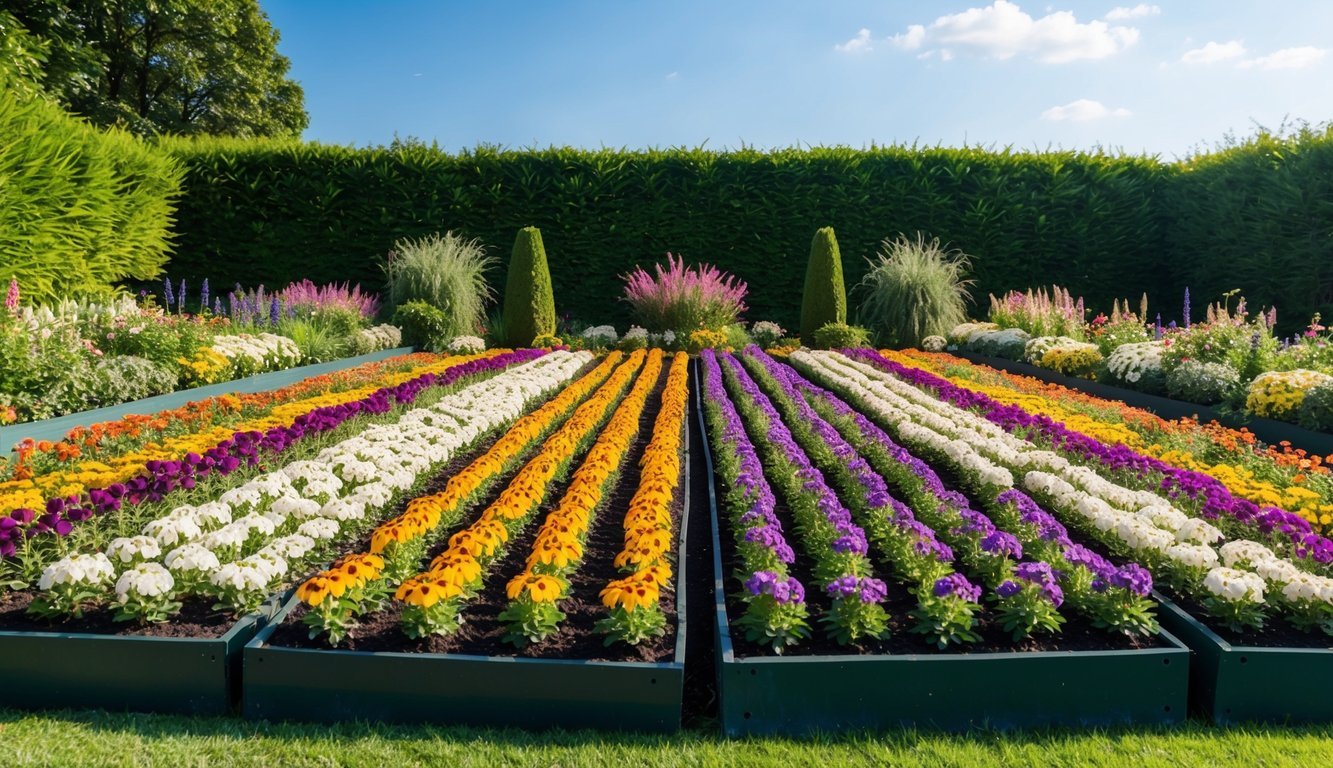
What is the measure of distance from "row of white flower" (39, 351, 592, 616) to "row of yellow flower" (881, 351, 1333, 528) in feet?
15.1

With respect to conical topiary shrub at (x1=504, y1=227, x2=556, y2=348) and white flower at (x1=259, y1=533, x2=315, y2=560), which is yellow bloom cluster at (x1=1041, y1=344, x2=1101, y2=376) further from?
white flower at (x1=259, y1=533, x2=315, y2=560)

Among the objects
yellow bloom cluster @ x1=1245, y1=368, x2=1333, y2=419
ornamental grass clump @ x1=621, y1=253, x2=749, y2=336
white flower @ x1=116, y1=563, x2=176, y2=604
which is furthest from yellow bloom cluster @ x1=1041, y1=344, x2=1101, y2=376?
white flower @ x1=116, y1=563, x2=176, y2=604

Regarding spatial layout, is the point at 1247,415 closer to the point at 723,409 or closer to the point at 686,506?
the point at 723,409

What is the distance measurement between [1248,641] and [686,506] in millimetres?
2477

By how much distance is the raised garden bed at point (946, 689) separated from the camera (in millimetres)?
2695

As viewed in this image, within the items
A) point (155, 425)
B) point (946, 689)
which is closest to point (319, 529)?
point (946, 689)

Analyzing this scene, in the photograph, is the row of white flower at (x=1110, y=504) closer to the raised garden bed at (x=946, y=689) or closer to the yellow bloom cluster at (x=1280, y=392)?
the raised garden bed at (x=946, y=689)

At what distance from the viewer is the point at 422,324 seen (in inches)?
507

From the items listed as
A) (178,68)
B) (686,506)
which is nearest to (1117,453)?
(686,506)

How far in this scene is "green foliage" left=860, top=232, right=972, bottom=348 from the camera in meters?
13.6

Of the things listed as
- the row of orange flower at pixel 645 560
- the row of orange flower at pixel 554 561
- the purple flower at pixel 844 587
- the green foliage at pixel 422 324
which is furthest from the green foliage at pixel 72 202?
the purple flower at pixel 844 587

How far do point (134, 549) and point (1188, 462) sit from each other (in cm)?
574

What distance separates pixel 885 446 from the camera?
218 inches

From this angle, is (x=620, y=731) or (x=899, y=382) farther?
(x=899, y=382)
